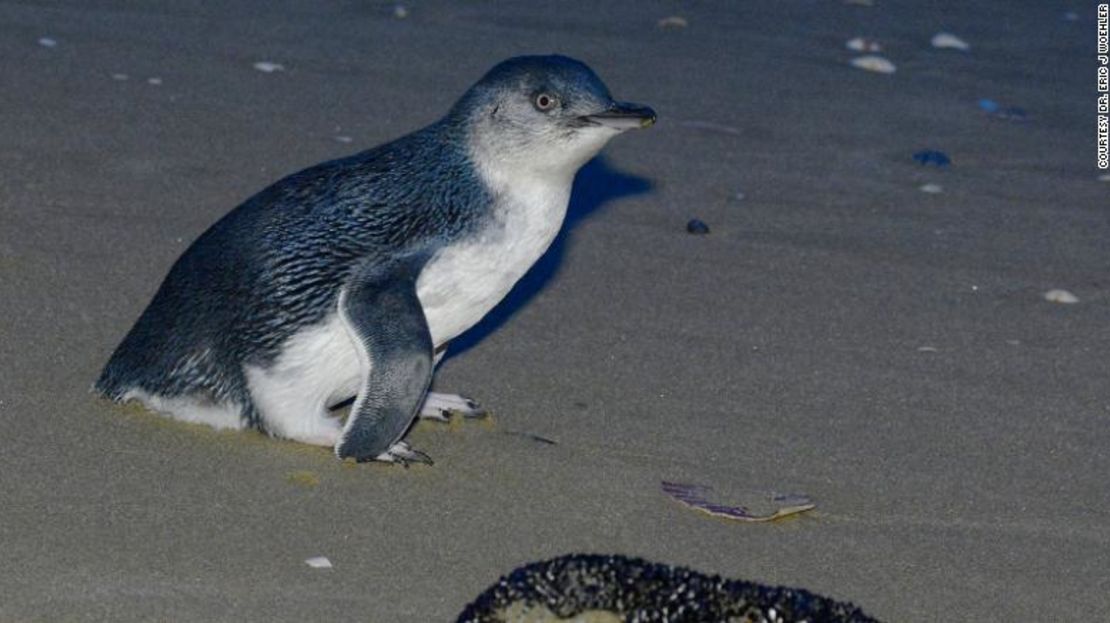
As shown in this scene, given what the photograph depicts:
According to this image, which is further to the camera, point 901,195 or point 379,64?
point 379,64

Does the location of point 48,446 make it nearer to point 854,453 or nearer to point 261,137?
point 854,453

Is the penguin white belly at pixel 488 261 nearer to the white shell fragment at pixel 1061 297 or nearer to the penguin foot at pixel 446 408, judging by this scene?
the penguin foot at pixel 446 408

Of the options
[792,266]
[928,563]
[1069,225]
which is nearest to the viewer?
[928,563]

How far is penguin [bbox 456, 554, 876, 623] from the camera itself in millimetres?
2818

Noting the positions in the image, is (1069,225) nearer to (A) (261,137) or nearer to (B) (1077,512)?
(B) (1077,512)

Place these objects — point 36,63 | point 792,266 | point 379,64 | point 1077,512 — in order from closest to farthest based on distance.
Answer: point 1077,512
point 792,266
point 36,63
point 379,64

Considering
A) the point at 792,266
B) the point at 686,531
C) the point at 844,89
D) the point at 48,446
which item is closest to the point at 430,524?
the point at 686,531

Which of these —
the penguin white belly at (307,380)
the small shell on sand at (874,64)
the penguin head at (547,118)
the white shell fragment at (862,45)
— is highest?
the penguin head at (547,118)

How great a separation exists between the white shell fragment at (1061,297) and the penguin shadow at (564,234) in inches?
56.4

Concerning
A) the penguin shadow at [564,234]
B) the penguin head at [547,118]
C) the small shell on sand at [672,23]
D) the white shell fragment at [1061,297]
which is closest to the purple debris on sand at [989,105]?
the small shell on sand at [672,23]

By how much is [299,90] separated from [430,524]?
3603mm

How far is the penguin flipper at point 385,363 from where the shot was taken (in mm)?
4039

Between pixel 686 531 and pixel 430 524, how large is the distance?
0.55m

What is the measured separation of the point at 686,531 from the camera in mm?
4055
